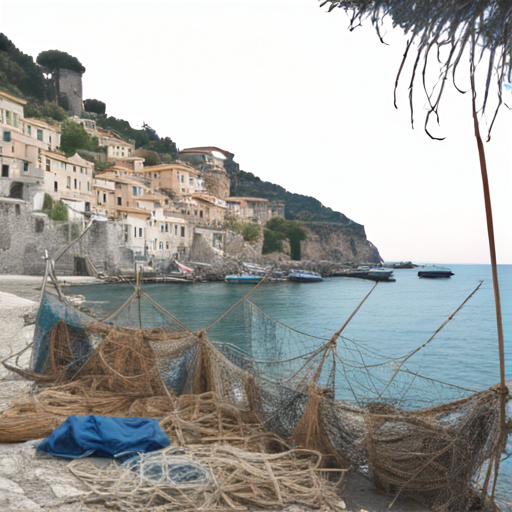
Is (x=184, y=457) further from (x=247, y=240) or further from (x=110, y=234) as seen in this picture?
(x=247, y=240)

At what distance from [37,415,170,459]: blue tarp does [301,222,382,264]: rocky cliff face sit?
78.6 m

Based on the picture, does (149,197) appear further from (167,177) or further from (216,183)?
(216,183)

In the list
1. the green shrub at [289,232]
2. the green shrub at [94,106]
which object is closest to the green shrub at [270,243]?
the green shrub at [289,232]

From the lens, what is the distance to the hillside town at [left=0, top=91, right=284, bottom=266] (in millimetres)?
32531

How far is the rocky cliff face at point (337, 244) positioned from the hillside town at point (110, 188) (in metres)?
24.9

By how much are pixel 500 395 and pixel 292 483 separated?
5.76ft

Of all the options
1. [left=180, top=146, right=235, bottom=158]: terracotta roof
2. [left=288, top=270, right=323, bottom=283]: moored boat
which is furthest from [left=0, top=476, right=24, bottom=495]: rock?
[left=180, top=146, right=235, bottom=158]: terracotta roof

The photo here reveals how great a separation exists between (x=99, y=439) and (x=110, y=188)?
4204cm

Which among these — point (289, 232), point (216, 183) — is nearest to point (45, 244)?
point (216, 183)

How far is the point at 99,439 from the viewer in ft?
12.3

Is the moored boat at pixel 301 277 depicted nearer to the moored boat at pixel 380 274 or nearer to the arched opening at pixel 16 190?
the moored boat at pixel 380 274

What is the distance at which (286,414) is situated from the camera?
4.67 meters

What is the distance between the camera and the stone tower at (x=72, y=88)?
227 feet

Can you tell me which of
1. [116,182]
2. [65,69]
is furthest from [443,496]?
[65,69]
